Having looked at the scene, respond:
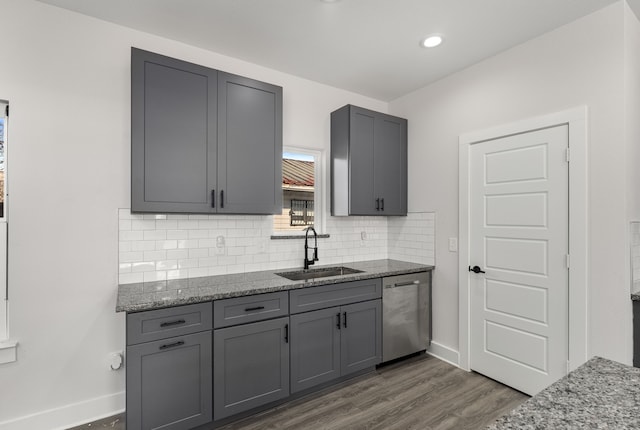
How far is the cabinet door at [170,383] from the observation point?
1.90 metres

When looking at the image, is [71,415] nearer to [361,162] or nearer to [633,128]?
[361,162]

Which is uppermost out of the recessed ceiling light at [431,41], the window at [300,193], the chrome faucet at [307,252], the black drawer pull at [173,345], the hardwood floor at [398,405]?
the recessed ceiling light at [431,41]

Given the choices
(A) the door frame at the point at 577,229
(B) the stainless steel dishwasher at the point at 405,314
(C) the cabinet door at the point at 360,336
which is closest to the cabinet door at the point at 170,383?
(C) the cabinet door at the point at 360,336

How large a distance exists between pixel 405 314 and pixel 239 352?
1.65 meters

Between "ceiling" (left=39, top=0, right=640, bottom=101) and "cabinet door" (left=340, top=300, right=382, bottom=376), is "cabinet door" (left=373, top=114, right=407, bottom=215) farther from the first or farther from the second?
"cabinet door" (left=340, top=300, right=382, bottom=376)

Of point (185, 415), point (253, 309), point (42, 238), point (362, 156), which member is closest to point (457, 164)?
point (362, 156)

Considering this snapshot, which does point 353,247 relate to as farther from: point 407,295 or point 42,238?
point 42,238

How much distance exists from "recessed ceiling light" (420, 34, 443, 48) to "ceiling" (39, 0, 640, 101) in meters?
0.05

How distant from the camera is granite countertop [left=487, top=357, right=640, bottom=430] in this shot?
741 mm

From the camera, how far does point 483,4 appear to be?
7.05 feet

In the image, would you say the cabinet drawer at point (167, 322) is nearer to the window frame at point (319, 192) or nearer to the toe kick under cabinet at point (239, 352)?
the toe kick under cabinet at point (239, 352)

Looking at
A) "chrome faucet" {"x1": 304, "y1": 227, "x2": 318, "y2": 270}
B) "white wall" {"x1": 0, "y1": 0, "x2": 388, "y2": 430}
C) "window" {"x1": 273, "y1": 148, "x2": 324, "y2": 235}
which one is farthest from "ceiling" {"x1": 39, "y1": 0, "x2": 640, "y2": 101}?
"chrome faucet" {"x1": 304, "y1": 227, "x2": 318, "y2": 270}

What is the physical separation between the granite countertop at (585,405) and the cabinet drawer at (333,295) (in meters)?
1.76

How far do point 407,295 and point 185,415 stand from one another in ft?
6.83
